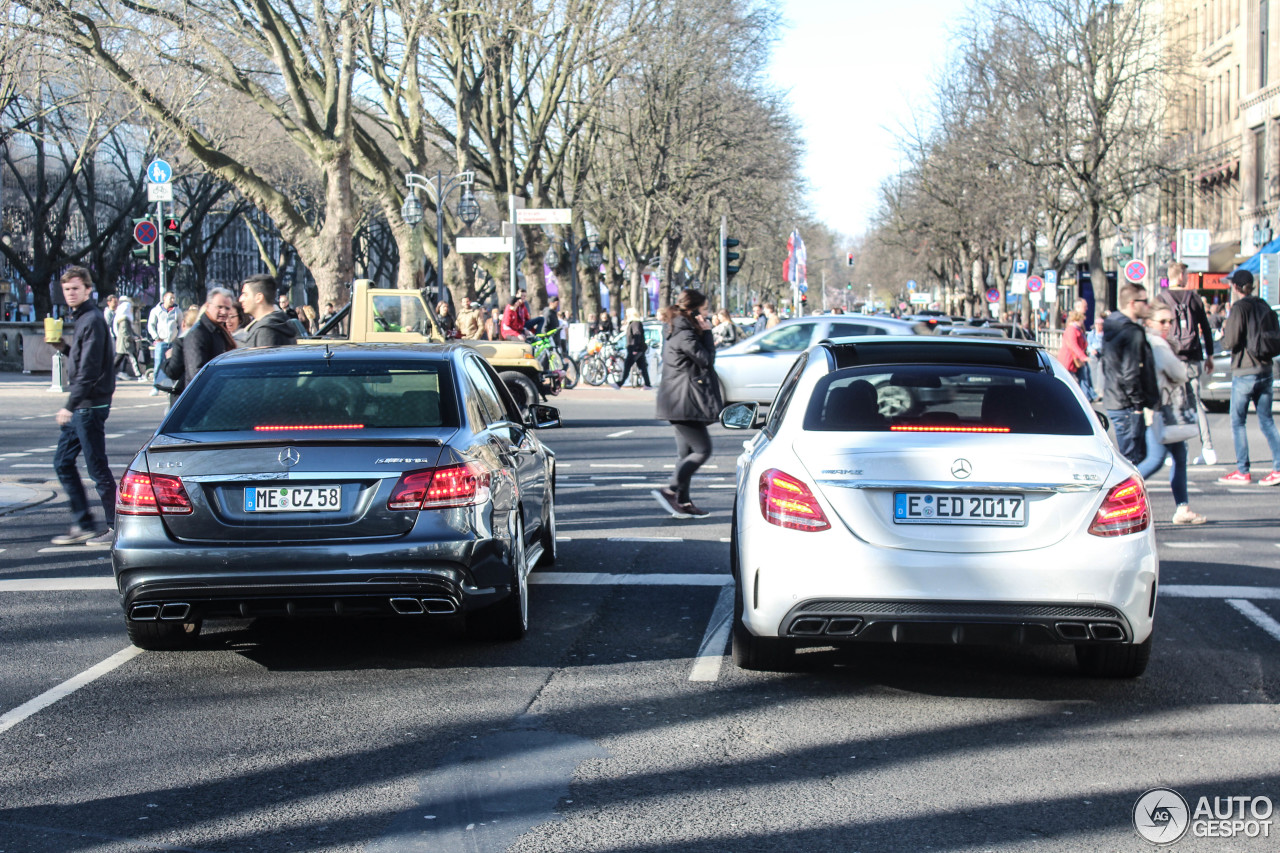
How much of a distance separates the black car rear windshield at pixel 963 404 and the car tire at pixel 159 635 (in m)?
3.00

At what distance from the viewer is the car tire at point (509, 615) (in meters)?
6.87

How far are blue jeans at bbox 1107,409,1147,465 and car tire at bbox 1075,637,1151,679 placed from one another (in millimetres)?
5243

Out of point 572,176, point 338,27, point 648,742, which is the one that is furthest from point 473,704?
point 572,176

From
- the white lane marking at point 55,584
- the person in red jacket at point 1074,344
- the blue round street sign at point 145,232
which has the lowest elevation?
the white lane marking at point 55,584

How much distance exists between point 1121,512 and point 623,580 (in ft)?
12.1

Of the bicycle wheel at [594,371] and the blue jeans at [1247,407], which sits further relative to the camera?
the bicycle wheel at [594,371]

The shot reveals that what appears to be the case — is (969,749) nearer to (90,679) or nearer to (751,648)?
(751,648)

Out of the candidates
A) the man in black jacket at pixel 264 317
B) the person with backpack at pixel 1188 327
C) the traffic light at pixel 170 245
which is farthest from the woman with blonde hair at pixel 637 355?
the man in black jacket at pixel 264 317

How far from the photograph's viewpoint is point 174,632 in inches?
270

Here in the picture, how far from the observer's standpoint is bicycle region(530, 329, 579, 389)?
2833 cm

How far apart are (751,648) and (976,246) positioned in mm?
64182

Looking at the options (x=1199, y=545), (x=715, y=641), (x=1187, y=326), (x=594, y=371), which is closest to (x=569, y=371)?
(x=594, y=371)

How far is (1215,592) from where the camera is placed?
27.9 feet

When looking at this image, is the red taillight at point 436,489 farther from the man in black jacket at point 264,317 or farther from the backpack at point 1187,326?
the backpack at point 1187,326
